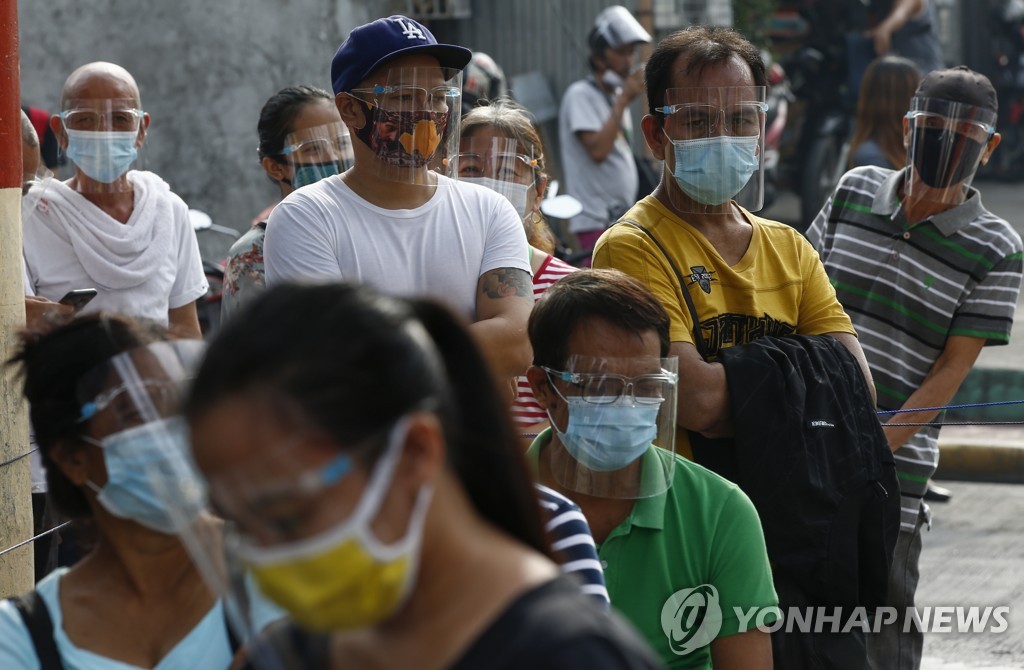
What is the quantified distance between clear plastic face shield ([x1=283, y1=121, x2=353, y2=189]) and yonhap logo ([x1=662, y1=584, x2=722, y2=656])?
7.09ft

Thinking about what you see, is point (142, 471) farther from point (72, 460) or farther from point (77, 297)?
point (77, 297)

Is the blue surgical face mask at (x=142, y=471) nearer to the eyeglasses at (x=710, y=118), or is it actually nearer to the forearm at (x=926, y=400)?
the eyeglasses at (x=710, y=118)

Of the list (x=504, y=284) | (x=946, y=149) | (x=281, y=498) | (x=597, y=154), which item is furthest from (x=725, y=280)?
(x=597, y=154)

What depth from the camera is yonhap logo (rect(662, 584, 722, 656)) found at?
275 centimetres

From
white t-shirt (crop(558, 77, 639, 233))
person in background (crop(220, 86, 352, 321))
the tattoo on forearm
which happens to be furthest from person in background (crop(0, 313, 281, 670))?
white t-shirt (crop(558, 77, 639, 233))

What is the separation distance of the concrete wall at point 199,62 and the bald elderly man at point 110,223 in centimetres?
411

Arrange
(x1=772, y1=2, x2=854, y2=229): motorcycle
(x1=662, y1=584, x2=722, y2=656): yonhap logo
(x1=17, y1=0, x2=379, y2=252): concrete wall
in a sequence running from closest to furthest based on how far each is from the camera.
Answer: (x1=662, y1=584, x2=722, y2=656): yonhap logo, (x1=17, y1=0, x2=379, y2=252): concrete wall, (x1=772, y1=2, x2=854, y2=229): motorcycle

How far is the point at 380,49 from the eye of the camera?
340 cm

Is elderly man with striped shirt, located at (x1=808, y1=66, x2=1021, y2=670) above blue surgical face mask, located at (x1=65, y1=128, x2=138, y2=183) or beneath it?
beneath

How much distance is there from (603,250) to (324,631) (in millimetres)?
1948

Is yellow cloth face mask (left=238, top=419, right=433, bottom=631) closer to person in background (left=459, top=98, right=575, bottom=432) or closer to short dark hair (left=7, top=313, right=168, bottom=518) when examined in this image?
short dark hair (left=7, top=313, right=168, bottom=518)

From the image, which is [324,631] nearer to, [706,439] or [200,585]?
[200,585]

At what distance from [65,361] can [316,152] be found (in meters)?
2.30

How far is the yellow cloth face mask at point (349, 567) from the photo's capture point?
141cm
